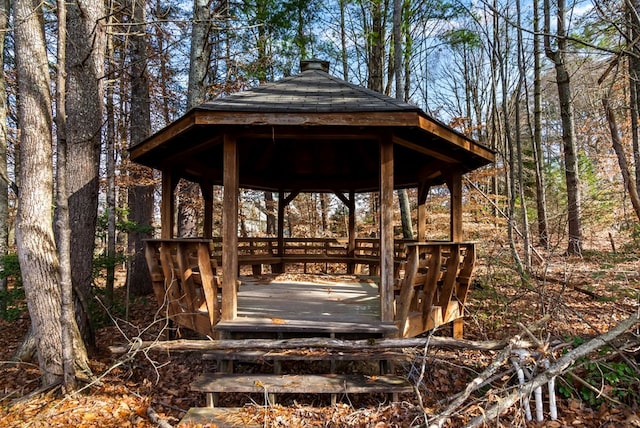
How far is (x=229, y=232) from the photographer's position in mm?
4184

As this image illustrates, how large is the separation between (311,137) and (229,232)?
161cm

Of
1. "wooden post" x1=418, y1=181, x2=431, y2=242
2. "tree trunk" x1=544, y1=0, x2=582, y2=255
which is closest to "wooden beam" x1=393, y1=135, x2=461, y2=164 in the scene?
"wooden post" x1=418, y1=181, x2=431, y2=242

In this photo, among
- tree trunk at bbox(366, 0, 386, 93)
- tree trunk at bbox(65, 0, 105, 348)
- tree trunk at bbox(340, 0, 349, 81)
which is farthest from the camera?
tree trunk at bbox(340, 0, 349, 81)

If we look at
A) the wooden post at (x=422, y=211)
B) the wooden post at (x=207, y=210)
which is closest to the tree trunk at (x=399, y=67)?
the wooden post at (x=422, y=211)

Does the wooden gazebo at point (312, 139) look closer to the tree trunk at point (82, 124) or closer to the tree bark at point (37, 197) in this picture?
the tree trunk at point (82, 124)

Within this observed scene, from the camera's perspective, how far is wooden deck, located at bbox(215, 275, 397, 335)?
387 centimetres

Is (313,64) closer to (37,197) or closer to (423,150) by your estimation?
(423,150)

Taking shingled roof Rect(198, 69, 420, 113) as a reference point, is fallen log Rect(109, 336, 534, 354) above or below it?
below

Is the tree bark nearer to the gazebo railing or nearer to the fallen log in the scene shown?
the fallen log

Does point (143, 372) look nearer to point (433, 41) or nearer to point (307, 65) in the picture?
point (307, 65)

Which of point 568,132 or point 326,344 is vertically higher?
point 568,132

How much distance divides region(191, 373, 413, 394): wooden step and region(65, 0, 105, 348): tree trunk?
281 cm

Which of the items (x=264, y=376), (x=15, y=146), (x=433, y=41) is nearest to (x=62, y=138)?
(x=264, y=376)

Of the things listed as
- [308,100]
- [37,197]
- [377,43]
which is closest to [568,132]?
[377,43]
